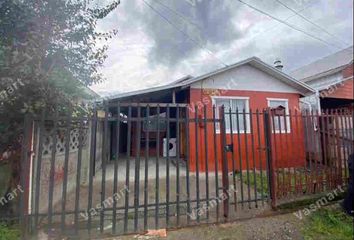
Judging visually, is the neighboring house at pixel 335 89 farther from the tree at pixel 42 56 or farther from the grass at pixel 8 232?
the grass at pixel 8 232

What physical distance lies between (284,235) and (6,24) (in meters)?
6.22

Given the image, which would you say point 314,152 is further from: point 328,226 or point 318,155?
point 328,226

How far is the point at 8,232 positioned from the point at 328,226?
5.32 m

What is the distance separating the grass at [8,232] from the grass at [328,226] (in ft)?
14.8

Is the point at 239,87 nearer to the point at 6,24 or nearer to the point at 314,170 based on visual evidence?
the point at 314,170

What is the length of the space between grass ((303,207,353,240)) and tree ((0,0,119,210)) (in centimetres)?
489

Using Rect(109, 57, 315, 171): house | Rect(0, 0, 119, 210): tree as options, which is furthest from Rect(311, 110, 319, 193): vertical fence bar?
Rect(0, 0, 119, 210): tree

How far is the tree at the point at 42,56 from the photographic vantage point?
4.05 meters

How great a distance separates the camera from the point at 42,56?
4562 mm

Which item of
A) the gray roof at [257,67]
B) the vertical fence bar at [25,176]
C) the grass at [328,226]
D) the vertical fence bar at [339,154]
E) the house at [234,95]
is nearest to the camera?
the vertical fence bar at [25,176]

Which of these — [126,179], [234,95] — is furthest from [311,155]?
[234,95]

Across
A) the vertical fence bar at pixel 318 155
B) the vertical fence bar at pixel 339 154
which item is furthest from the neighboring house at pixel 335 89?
the vertical fence bar at pixel 318 155

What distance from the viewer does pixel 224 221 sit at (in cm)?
432

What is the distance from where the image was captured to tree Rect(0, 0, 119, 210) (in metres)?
4.05
